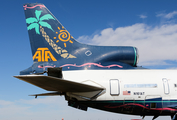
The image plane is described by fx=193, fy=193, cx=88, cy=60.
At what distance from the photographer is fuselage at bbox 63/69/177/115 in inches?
488

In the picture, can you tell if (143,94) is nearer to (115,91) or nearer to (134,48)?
(115,91)

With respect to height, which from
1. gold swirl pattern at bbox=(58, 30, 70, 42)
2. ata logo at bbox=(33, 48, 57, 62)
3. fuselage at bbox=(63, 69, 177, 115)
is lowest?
fuselage at bbox=(63, 69, 177, 115)

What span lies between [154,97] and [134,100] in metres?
1.35

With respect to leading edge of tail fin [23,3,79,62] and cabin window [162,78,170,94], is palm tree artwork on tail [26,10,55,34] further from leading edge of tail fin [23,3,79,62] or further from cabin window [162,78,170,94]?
cabin window [162,78,170,94]

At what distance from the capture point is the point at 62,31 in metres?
14.0

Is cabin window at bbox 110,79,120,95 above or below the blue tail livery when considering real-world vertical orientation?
below

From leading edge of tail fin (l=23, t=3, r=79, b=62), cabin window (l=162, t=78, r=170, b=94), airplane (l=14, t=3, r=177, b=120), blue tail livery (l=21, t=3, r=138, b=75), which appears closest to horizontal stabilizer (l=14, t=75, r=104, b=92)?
airplane (l=14, t=3, r=177, b=120)

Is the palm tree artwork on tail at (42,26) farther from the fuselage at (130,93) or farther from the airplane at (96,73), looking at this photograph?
the fuselage at (130,93)

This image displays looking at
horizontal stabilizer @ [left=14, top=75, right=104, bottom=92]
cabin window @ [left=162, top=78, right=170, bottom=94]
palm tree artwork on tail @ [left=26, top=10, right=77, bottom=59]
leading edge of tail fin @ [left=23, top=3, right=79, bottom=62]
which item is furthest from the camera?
palm tree artwork on tail @ [left=26, top=10, right=77, bottom=59]

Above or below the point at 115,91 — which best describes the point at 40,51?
above

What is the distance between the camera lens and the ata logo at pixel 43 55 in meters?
13.1

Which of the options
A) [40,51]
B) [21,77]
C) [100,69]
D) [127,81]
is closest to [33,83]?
[21,77]

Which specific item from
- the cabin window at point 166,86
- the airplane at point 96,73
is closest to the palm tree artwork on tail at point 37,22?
the airplane at point 96,73

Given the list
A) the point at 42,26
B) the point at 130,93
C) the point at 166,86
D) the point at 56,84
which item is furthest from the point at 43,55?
the point at 166,86
